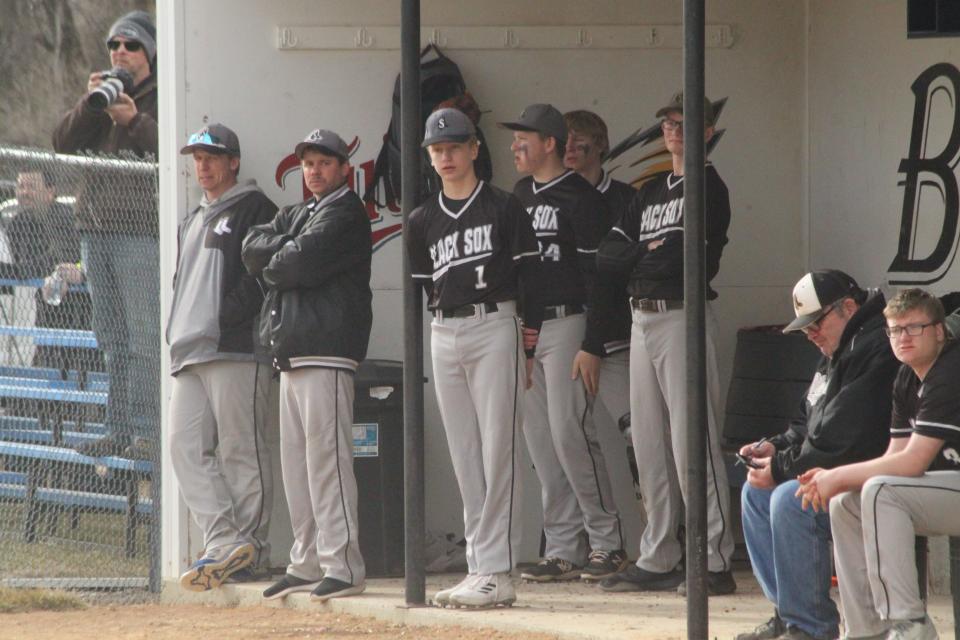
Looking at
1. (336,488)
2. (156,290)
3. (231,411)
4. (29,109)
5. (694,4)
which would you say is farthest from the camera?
(29,109)

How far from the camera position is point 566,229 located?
7480mm

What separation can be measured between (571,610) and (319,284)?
176 cm

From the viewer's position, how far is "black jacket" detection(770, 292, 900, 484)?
5695mm

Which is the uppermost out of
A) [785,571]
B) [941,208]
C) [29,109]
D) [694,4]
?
[29,109]

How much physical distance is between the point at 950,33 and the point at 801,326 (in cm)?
217

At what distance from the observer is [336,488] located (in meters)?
7.34

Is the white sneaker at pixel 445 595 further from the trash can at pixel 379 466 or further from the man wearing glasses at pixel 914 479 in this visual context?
the man wearing glasses at pixel 914 479

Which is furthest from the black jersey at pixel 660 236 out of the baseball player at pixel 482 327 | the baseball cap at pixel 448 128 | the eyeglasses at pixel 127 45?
the eyeglasses at pixel 127 45

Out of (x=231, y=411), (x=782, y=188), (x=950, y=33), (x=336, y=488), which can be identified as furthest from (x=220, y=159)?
(x=950, y=33)

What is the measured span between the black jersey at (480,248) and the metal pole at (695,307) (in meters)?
1.17

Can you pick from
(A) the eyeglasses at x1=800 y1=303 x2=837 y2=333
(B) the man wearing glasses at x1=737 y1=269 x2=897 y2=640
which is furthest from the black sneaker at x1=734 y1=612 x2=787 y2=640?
(A) the eyeglasses at x1=800 y1=303 x2=837 y2=333

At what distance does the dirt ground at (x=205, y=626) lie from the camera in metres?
6.79

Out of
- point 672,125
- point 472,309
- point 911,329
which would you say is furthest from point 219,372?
point 911,329

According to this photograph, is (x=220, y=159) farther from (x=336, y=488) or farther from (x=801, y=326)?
(x=801, y=326)
